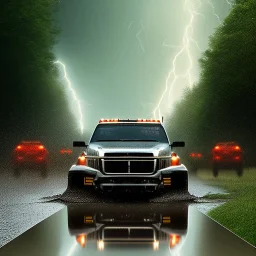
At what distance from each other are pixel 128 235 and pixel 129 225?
1297mm

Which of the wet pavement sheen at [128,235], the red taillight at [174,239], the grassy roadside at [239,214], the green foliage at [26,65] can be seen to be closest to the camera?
the wet pavement sheen at [128,235]

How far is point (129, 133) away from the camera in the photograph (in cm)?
1767

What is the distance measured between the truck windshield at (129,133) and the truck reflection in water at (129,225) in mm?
2407

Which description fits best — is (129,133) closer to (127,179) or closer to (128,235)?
(127,179)

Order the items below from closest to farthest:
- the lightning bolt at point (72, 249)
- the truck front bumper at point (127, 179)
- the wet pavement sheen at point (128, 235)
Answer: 1. the lightning bolt at point (72, 249)
2. the wet pavement sheen at point (128, 235)
3. the truck front bumper at point (127, 179)

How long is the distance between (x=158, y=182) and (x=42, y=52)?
168 feet

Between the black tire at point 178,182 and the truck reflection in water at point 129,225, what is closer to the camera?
the truck reflection in water at point 129,225

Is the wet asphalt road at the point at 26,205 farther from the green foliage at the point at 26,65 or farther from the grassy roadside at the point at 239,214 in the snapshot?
the green foliage at the point at 26,65

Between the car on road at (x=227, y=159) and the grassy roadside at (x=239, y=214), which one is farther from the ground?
the car on road at (x=227, y=159)

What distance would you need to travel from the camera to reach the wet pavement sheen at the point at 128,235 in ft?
29.2

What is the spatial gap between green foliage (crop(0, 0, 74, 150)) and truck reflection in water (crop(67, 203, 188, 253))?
44596 mm

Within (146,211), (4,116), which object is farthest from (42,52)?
(146,211)

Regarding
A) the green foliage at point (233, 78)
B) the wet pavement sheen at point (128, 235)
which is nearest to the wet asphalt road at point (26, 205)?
the wet pavement sheen at point (128, 235)

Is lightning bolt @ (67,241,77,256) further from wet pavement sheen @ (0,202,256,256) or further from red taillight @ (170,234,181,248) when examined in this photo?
red taillight @ (170,234,181,248)
